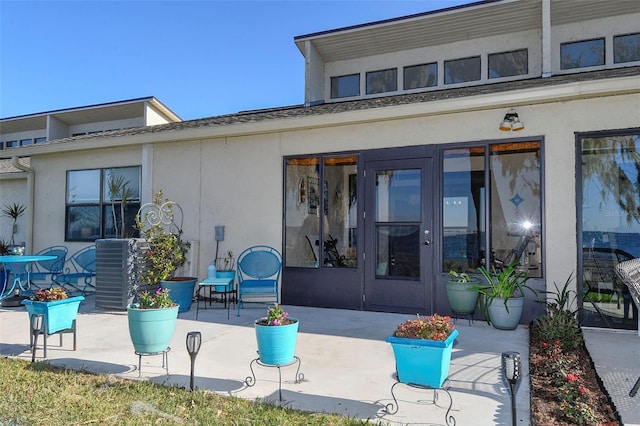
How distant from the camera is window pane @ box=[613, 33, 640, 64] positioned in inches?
255

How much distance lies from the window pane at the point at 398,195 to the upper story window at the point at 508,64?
317 cm

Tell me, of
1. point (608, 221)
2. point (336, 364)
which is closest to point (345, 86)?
point (608, 221)

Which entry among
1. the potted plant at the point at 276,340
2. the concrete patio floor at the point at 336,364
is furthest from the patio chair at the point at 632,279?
the potted plant at the point at 276,340

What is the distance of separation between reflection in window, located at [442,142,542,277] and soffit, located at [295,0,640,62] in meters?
3.07

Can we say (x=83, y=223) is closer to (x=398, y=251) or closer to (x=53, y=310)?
(x=53, y=310)

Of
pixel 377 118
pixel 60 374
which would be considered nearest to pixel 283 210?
pixel 377 118

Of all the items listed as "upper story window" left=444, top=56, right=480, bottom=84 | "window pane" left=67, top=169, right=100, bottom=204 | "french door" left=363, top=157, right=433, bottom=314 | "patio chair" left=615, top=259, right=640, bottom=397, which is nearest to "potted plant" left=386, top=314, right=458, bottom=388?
"patio chair" left=615, top=259, right=640, bottom=397

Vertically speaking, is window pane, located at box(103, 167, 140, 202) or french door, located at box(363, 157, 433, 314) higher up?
window pane, located at box(103, 167, 140, 202)

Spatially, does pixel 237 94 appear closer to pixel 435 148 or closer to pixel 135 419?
pixel 435 148

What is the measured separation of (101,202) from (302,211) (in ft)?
12.8

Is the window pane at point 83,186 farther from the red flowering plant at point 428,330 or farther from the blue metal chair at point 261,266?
the red flowering plant at point 428,330

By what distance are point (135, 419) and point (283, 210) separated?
395 centimetres

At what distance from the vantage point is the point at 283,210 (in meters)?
6.21

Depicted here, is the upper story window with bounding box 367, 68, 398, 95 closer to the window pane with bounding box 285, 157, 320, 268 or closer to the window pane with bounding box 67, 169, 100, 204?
the window pane with bounding box 285, 157, 320, 268
